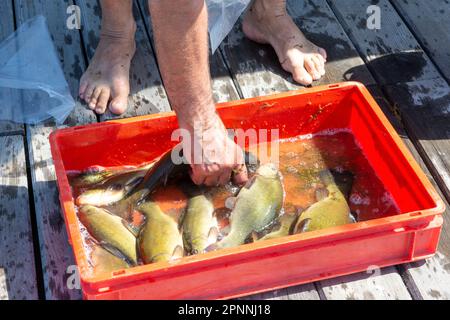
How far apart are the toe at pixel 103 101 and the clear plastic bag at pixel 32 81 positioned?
11cm

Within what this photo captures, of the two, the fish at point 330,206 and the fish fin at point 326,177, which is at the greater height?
the fish at point 330,206

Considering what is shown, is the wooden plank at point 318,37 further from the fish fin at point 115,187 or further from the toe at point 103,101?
the fish fin at point 115,187

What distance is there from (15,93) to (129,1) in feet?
1.95

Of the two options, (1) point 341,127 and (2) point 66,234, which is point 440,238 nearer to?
(1) point 341,127

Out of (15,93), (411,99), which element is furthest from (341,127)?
(15,93)

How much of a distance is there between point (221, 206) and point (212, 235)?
0.19 m

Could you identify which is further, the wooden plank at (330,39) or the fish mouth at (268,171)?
the wooden plank at (330,39)

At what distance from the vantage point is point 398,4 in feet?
11.7

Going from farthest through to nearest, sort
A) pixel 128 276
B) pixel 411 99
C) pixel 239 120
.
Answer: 1. pixel 411 99
2. pixel 239 120
3. pixel 128 276

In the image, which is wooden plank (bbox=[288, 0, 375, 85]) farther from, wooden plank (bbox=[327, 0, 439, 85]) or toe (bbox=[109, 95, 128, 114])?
toe (bbox=[109, 95, 128, 114])

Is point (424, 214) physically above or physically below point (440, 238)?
above

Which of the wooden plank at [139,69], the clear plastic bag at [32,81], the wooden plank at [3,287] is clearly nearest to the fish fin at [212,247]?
the wooden plank at [3,287]

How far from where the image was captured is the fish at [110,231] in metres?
2.36

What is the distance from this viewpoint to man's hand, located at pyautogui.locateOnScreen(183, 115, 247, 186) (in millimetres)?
2336
